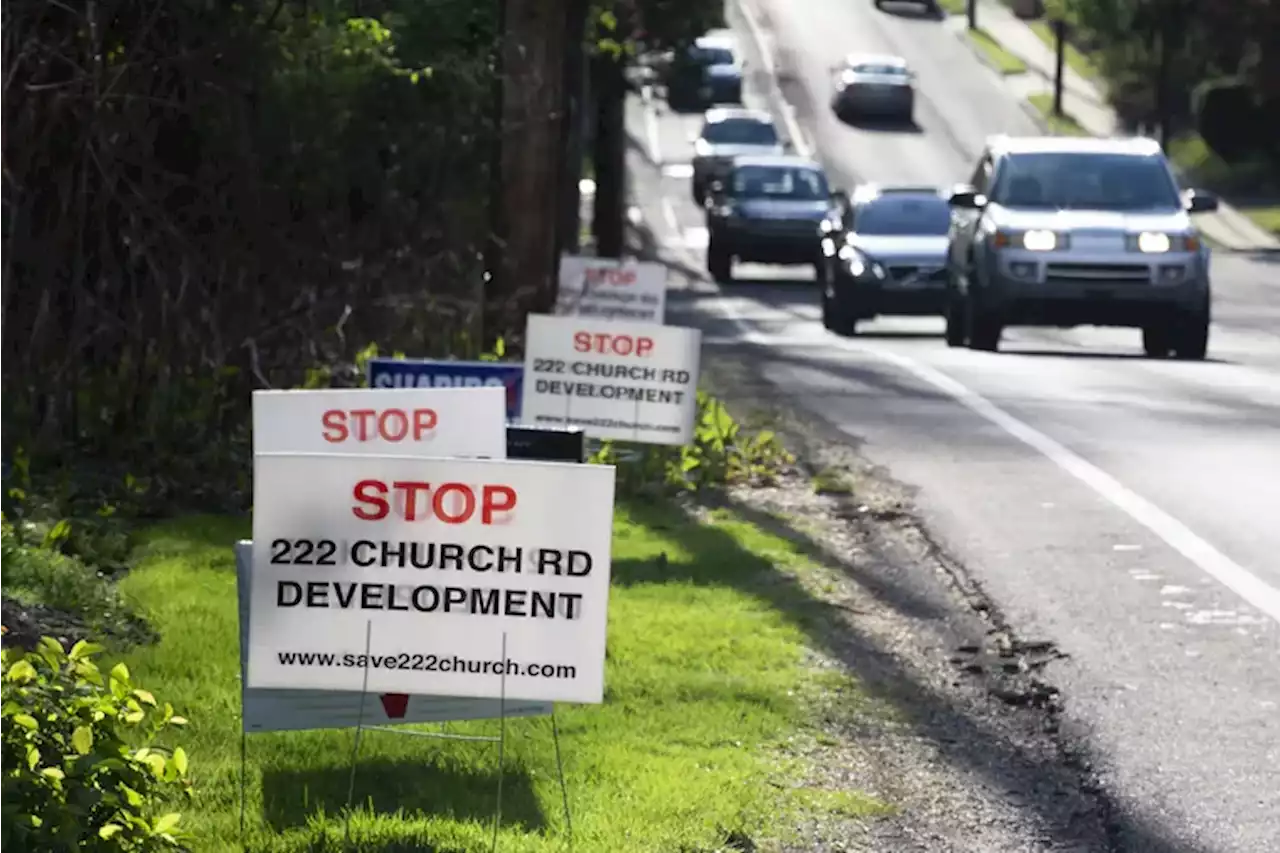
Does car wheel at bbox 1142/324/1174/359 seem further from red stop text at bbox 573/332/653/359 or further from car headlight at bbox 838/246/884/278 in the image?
red stop text at bbox 573/332/653/359

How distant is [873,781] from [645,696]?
0.94m

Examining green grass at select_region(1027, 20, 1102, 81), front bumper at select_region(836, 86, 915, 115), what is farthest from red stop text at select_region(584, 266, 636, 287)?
green grass at select_region(1027, 20, 1102, 81)

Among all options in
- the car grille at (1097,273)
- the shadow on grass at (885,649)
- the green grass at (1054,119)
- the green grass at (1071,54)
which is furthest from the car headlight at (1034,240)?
the green grass at (1071,54)

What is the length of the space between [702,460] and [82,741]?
8.09m

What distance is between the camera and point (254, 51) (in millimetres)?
14680

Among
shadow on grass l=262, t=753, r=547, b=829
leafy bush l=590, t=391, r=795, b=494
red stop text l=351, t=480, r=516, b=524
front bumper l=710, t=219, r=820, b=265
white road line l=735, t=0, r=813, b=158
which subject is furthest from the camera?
white road line l=735, t=0, r=813, b=158

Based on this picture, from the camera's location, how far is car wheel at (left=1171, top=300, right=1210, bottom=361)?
21.8 m

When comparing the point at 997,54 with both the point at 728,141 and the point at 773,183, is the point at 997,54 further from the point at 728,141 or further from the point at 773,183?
the point at 773,183

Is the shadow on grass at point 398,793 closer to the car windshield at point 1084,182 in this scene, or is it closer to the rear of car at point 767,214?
the car windshield at point 1084,182

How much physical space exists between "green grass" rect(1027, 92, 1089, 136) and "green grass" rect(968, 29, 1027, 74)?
12.9ft

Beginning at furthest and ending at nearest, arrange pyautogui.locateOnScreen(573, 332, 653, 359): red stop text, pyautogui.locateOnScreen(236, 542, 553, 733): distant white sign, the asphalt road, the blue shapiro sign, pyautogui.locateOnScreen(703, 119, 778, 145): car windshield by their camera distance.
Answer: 1. pyautogui.locateOnScreen(703, 119, 778, 145): car windshield
2. pyautogui.locateOnScreen(573, 332, 653, 359): red stop text
3. the blue shapiro sign
4. the asphalt road
5. pyautogui.locateOnScreen(236, 542, 553, 733): distant white sign

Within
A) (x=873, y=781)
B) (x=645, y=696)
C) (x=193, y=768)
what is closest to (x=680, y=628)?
(x=645, y=696)

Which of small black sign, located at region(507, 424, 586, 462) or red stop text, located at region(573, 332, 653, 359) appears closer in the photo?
small black sign, located at region(507, 424, 586, 462)

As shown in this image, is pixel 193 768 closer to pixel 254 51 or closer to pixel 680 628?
pixel 680 628
